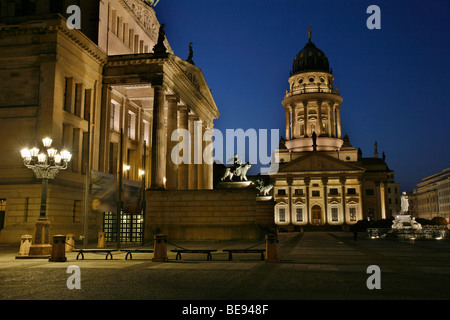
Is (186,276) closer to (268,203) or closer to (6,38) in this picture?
(6,38)

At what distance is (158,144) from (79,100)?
306 inches

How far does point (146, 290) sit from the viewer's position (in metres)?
11.1

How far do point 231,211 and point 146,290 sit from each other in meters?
25.8

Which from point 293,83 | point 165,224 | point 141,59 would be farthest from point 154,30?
point 293,83

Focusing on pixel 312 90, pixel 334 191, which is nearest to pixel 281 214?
pixel 334 191

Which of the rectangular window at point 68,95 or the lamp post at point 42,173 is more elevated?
the rectangular window at point 68,95

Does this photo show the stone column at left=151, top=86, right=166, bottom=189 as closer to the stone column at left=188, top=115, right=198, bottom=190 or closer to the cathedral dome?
the stone column at left=188, top=115, right=198, bottom=190

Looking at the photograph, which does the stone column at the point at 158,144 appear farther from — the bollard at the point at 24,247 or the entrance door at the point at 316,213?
the entrance door at the point at 316,213

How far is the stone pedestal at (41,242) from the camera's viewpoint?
21.6m

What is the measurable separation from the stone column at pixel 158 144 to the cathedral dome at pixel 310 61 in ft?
283

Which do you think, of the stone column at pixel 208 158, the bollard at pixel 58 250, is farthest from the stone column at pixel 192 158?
the bollard at pixel 58 250

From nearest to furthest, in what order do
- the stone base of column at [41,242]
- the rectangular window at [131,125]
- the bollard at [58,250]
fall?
the bollard at [58,250], the stone base of column at [41,242], the rectangular window at [131,125]

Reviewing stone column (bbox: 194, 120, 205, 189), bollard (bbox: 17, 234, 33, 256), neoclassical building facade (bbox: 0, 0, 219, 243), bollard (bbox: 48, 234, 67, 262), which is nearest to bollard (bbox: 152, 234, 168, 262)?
bollard (bbox: 48, 234, 67, 262)

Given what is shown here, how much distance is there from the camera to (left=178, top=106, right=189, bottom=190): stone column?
48.4 m
